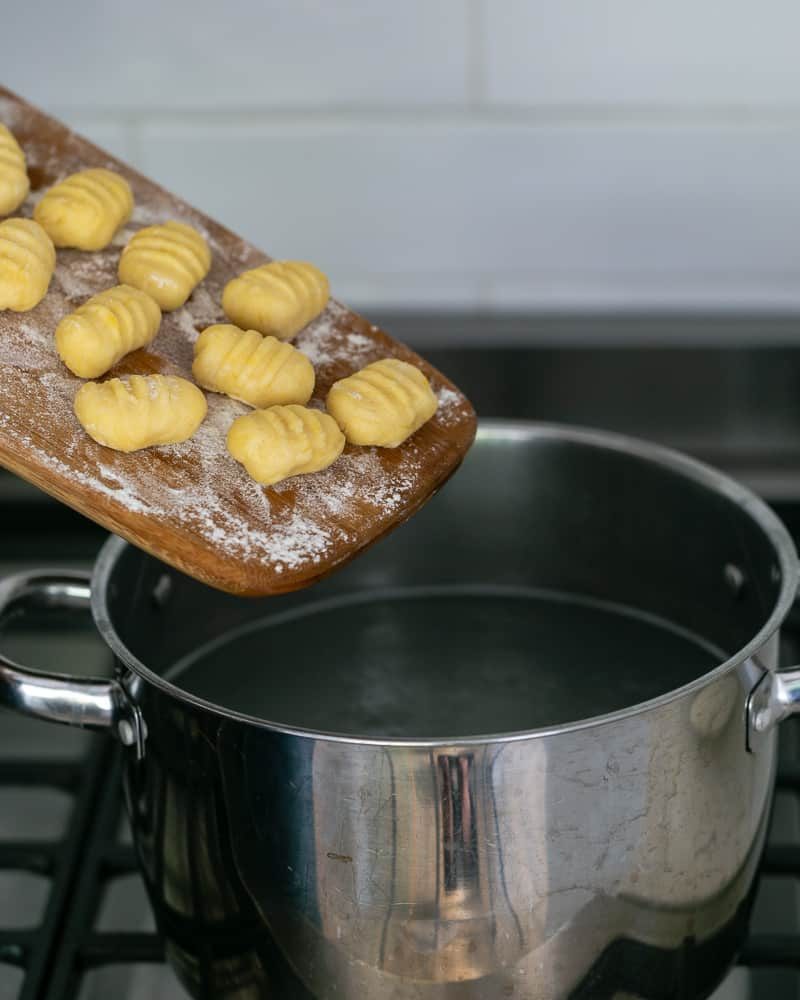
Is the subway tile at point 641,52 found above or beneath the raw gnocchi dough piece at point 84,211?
above

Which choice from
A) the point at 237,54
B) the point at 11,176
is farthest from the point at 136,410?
the point at 237,54

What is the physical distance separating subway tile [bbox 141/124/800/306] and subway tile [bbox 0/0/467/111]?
3 cm

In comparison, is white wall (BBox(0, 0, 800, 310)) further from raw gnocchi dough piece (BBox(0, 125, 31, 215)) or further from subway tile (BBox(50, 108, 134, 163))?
raw gnocchi dough piece (BBox(0, 125, 31, 215))

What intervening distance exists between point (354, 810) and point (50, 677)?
0.16 m

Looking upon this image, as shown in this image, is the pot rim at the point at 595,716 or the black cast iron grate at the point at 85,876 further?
the black cast iron grate at the point at 85,876

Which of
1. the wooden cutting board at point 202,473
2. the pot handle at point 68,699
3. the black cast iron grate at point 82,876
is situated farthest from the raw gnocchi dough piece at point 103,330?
the black cast iron grate at point 82,876

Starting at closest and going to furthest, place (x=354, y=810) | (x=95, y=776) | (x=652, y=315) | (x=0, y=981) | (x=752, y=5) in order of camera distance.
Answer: (x=354, y=810) → (x=0, y=981) → (x=95, y=776) → (x=752, y=5) → (x=652, y=315)

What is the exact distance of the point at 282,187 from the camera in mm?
1041

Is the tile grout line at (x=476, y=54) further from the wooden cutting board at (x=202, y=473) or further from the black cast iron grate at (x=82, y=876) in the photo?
the black cast iron grate at (x=82, y=876)

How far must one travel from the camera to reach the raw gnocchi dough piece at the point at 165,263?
64cm

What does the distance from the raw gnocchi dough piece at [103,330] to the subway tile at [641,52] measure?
1.53ft

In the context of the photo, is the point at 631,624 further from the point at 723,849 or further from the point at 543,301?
the point at 543,301

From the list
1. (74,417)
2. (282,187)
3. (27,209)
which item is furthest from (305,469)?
(282,187)

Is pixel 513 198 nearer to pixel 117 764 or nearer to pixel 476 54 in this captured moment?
pixel 476 54
